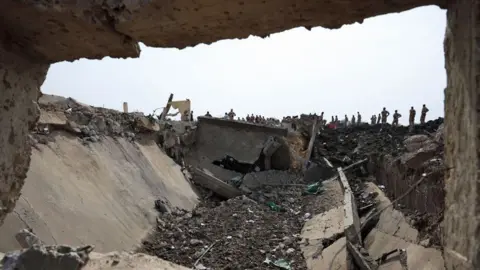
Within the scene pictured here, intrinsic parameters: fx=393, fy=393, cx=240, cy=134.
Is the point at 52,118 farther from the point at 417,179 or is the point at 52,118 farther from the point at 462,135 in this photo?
the point at 462,135

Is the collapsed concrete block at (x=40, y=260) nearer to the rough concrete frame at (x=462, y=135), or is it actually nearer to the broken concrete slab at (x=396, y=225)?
the rough concrete frame at (x=462, y=135)

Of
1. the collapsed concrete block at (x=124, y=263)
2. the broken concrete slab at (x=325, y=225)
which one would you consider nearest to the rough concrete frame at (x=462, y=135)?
the collapsed concrete block at (x=124, y=263)

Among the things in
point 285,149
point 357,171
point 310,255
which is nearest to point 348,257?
point 310,255

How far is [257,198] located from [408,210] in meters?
4.44

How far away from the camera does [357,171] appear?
10.5 meters

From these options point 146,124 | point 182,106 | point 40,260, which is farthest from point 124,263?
point 182,106

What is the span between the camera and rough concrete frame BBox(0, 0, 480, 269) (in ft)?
5.48

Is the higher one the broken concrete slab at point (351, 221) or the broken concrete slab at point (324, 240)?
the broken concrete slab at point (351, 221)

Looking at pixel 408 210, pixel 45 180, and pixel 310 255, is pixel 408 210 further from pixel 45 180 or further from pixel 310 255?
pixel 45 180

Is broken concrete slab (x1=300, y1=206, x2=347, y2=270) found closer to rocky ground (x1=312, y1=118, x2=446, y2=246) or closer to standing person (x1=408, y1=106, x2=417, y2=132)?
rocky ground (x1=312, y1=118, x2=446, y2=246)

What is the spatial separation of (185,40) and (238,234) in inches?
158

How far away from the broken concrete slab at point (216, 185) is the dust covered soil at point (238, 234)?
2.41ft

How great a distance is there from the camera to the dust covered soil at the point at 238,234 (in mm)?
4953

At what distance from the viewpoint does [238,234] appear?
589 cm
